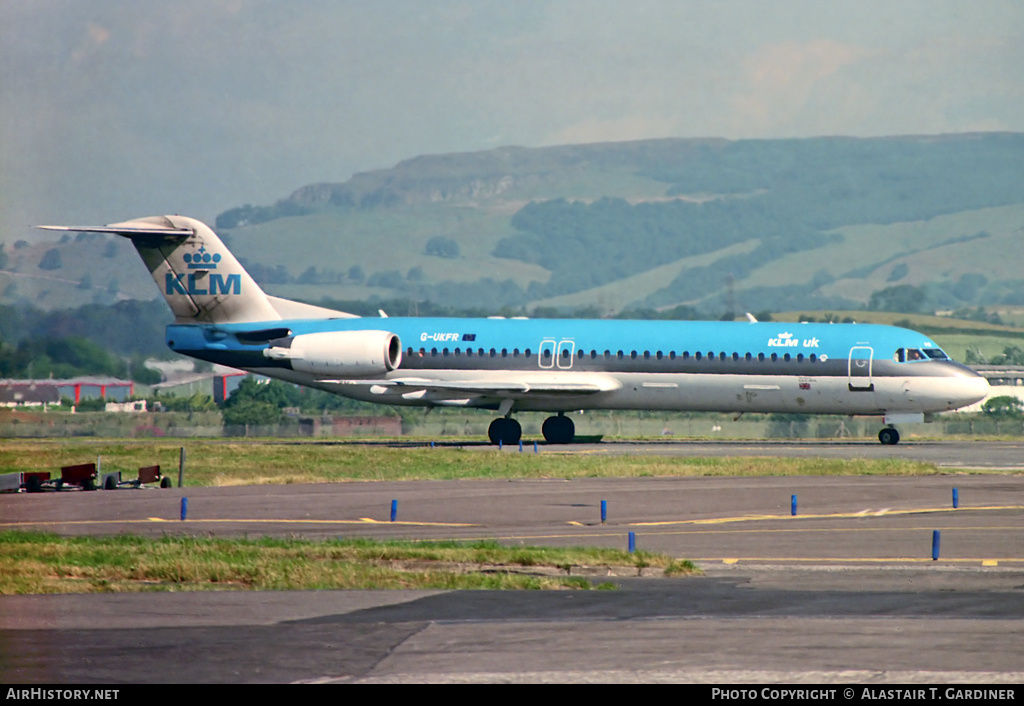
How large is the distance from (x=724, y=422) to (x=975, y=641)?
2231 inches

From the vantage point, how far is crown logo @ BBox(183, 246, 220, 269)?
5281 cm

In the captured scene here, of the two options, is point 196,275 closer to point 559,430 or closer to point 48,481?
point 559,430

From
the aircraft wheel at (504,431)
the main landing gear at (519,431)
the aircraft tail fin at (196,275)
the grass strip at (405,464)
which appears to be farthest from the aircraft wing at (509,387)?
the aircraft tail fin at (196,275)

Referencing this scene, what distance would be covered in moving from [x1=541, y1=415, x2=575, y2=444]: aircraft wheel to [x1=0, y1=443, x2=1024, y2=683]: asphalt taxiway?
2197 cm

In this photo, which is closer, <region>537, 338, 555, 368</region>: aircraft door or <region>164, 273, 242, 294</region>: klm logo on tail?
<region>537, 338, 555, 368</region>: aircraft door

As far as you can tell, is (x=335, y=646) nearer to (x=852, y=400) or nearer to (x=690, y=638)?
(x=690, y=638)

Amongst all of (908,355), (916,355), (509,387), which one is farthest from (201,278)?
(916,355)

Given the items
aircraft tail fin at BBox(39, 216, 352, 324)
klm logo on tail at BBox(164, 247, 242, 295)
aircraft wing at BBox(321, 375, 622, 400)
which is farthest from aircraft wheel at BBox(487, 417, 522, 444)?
klm logo on tail at BBox(164, 247, 242, 295)

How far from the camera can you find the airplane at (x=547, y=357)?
48.7m

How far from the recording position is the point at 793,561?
896 inches

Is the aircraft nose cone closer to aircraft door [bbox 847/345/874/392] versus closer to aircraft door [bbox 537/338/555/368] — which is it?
aircraft door [bbox 847/345/874/392]

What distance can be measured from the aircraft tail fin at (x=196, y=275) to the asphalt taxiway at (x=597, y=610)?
2258 centimetres

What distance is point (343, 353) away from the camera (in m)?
50.2
